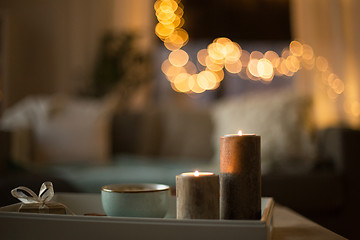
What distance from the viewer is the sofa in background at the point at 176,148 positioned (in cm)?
172

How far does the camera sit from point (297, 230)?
75 cm

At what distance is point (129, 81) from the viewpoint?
356 cm

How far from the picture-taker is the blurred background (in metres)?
1.80

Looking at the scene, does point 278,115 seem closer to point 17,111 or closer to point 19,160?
point 19,160

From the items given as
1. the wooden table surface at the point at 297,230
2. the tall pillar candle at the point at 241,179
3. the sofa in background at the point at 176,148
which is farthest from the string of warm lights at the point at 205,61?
the tall pillar candle at the point at 241,179

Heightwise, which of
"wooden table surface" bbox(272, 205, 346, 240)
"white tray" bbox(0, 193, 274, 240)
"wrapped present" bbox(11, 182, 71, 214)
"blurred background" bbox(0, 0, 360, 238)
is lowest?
"wooden table surface" bbox(272, 205, 346, 240)

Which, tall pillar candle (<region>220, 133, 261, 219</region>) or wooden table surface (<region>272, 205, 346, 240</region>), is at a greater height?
tall pillar candle (<region>220, 133, 261, 219</region>)

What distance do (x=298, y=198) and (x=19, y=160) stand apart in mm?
1387

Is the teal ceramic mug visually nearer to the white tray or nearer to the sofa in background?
the white tray

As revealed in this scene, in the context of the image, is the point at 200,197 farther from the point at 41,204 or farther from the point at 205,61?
the point at 205,61

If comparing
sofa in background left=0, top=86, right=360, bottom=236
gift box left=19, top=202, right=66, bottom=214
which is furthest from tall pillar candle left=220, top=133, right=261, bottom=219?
sofa in background left=0, top=86, right=360, bottom=236

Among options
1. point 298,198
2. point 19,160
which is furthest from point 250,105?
point 19,160

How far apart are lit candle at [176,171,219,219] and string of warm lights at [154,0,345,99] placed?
3.73 m

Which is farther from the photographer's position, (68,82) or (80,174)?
(68,82)
